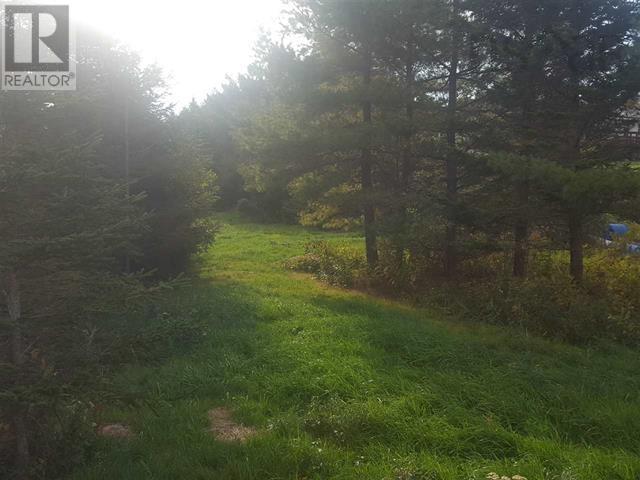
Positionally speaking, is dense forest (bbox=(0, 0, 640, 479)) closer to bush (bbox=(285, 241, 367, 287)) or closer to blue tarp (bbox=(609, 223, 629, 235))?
bush (bbox=(285, 241, 367, 287))

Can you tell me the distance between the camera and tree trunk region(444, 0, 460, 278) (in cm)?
1168

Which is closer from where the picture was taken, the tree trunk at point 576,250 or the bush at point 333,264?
the tree trunk at point 576,250

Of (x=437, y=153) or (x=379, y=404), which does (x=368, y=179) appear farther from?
(x=379, y=404)

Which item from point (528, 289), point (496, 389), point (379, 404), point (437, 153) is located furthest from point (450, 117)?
point (379, 404)

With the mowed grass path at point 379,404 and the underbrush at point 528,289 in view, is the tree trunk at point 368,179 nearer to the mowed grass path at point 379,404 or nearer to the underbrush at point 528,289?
the underbrush at point 528,289

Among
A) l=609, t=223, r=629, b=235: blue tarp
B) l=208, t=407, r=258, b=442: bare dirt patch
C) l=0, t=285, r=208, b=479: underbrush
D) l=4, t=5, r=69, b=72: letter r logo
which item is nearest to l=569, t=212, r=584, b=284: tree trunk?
l=609, t=223, r=629, b=235: blue tarp

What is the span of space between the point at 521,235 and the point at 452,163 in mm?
2459

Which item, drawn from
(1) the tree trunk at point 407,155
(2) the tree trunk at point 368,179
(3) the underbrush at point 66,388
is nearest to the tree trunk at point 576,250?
(1) the tree trunk at point 407,155

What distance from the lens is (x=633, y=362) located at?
287 inches

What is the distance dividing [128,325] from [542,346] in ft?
22.3

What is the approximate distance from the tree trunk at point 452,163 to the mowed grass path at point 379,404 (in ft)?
11.6

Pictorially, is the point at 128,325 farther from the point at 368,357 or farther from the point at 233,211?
the point at 233,211

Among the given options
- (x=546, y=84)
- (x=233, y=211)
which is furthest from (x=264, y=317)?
(x=233, y=211)

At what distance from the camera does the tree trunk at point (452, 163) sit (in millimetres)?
11680
